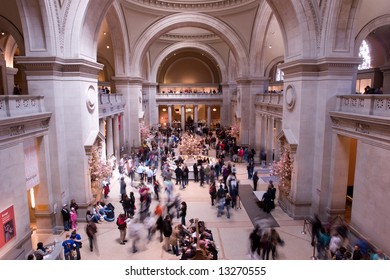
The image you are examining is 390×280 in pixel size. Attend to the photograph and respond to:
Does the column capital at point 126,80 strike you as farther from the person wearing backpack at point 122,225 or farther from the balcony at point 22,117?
the person wearing backpack at point 122,225

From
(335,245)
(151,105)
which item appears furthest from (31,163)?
(151,105)

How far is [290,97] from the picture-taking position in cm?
1122

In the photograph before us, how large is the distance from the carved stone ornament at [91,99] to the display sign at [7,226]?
4.59 m

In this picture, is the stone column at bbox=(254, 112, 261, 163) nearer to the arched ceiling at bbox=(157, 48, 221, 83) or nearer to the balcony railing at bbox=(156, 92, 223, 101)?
the balcony railing at bbox=(156, 92, 223, 101)

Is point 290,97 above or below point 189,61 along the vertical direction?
below

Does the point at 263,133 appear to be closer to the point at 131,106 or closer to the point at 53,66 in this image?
the point at 131,106

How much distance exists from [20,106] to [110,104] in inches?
348

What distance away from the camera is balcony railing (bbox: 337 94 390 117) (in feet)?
24.2

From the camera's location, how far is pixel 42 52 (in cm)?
944

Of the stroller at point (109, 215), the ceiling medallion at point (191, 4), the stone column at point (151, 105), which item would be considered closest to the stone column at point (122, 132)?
the ceiling medallion at point (191, 4)

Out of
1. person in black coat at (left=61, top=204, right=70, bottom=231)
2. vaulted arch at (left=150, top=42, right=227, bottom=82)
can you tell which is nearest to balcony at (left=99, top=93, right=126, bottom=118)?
person in black coat at (left=61, top=204, right=70, bottom=231)
